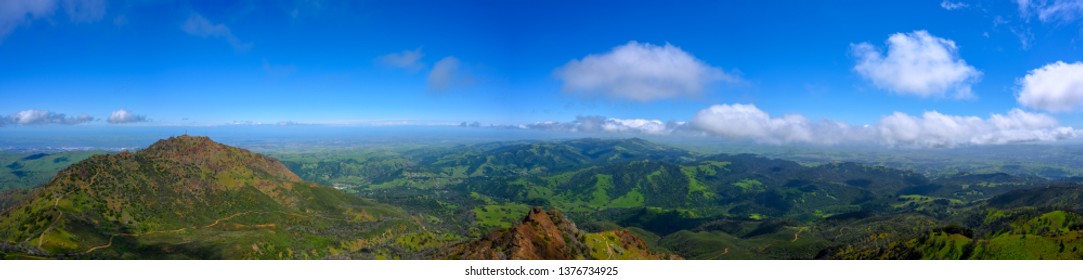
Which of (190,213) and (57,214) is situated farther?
(190,213)

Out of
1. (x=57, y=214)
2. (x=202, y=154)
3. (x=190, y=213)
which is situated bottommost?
(x=190, y=213)

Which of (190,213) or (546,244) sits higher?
(546,244)

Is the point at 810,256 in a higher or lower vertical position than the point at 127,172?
lower

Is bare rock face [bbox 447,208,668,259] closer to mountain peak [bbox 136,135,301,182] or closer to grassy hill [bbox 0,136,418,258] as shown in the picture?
grassy hill [bbox 0,136,418,258]

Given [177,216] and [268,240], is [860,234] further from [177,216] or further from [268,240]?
[177,216]

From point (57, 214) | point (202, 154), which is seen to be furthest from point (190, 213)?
point (202, 154)

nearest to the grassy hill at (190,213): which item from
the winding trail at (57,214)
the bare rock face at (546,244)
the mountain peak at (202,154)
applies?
Answer: the winding trail at (57,214)

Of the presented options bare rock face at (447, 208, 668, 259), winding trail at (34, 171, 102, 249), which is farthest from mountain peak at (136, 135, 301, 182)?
bare rock face at (447, 208, 668, 259)

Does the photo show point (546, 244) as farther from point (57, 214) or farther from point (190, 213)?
point (57, 214)

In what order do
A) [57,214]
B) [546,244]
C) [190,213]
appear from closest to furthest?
[546,244] < [57,214] < [190,213]

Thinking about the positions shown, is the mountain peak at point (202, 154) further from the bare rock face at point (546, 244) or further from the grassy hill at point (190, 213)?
the bare rock face at point (546, 244)

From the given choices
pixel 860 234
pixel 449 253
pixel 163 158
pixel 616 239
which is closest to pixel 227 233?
pixel 163 158
